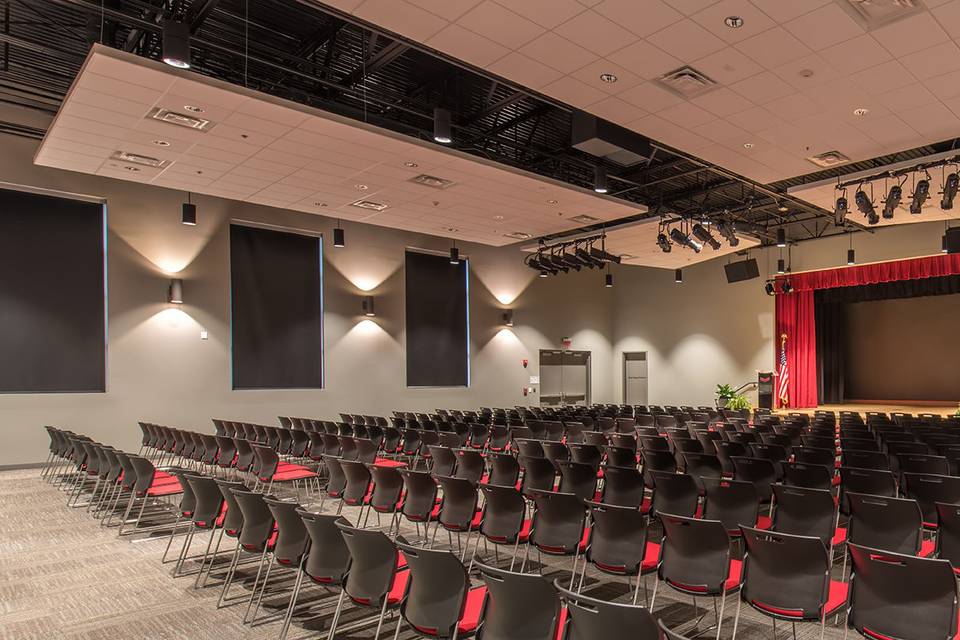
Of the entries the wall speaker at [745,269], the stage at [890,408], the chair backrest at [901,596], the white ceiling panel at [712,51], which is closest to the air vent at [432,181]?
the white ceiling panel at [712,51]

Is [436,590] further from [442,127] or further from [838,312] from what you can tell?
[838,312]

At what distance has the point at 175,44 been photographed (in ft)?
19.6

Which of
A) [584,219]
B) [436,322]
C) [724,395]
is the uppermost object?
[584,219]

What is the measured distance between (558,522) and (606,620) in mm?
2144

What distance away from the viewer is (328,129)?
7.85m

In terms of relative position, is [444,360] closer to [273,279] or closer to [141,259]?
[273,279]

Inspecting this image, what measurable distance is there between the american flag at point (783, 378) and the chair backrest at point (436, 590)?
704 inches

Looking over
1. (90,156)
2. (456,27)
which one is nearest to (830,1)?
(456,27)

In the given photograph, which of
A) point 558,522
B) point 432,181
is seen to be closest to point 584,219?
point 432,181

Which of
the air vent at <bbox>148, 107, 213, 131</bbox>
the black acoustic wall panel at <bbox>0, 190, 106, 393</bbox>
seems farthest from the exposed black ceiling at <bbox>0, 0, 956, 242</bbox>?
the black acoustic wall panel at <bbox>0, 190, 106, 393</bbox>

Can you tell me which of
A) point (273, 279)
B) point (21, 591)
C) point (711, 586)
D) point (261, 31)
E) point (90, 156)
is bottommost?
point (21, 591)

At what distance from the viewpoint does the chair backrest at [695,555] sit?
3.69 m

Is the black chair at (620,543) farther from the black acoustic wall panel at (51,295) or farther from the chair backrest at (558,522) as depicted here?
the black acoustic wall panel at (51,295)

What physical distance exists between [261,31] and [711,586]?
28.0 feet
